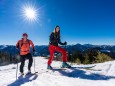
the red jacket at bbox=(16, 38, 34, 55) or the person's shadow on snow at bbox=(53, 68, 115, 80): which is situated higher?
the red jacket at bbox=(16, 38, 34, 55)

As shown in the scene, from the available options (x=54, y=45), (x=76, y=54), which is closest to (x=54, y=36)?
(x=54, y=45)

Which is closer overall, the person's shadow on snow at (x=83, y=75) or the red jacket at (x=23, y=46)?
the person's shadow on snow at (x=83, y=75)

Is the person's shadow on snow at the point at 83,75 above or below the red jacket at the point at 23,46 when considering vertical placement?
below

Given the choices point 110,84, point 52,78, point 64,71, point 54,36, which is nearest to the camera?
point 110,84

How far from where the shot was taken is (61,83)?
9.13 meters

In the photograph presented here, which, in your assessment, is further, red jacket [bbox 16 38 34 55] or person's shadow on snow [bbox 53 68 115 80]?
red jacket [bbox 16 38 34 55]

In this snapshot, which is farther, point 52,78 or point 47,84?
point 52,78

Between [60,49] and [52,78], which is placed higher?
[60,49]

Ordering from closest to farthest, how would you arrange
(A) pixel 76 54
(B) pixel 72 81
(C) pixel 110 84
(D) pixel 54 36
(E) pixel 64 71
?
(C) pixel 110 84 < (B) pixel 72 81 < (E) pixel 64 71 < (D) pixel 54 36 < (A) pixel 76 54

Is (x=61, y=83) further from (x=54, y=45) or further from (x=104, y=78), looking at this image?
(x=54, y=45)

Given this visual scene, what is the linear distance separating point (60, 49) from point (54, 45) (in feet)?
1.46

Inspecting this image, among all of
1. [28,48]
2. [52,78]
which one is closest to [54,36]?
[28,48]

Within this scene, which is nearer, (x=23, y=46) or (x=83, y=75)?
(x=83, y=75)

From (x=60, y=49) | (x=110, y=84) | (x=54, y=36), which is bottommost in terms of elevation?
(x=110, y=84)
